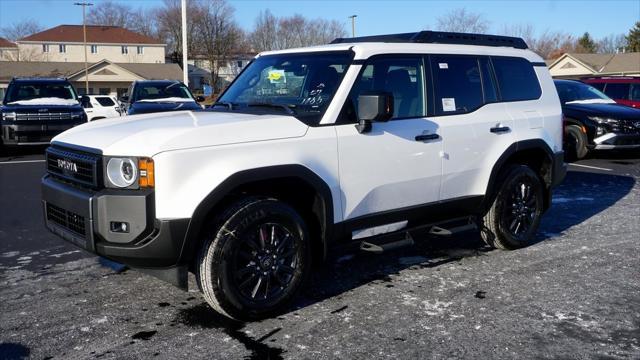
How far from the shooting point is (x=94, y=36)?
8262 cm

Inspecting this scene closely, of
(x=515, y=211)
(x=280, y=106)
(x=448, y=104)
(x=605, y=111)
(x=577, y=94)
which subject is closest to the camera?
(x=280, y=106)

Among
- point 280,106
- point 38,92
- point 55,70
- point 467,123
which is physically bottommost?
point 467,123

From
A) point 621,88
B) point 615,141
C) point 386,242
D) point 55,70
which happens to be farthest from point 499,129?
point 55,70

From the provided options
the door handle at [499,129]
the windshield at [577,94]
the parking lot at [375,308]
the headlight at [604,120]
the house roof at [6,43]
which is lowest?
the parking lot at [375,308]

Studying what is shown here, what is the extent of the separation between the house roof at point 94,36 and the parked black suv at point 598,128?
78.8 m

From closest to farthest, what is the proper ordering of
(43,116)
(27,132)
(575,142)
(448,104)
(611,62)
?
(448,104) < (575,142) < (27,132) < (43,116) < (611,62)

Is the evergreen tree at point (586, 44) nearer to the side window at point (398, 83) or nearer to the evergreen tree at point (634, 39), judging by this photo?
the evergreen tree at point (634, 39)

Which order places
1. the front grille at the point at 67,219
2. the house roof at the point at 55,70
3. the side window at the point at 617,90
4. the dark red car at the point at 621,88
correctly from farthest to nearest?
the house roof at the point at 55,70, the side window at the point at 617,90, the dark red car at the point at 621,88, the front grille at the point at 67,219

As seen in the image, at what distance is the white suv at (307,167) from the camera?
3.75 m

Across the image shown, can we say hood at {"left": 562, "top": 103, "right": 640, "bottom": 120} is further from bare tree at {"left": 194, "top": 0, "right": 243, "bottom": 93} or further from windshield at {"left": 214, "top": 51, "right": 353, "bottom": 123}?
bare tree at {"left": 194, "top": 0, "right": 243, "bottom": 93}

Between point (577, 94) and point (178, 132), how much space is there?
12220 millimetres

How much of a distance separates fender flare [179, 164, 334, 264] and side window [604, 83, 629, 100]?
13759mm

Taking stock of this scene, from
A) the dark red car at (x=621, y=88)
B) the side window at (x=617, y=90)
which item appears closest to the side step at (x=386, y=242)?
the dark red car at (x=621, y=88)

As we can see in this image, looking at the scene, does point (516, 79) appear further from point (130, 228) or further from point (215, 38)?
point (215, 38)
